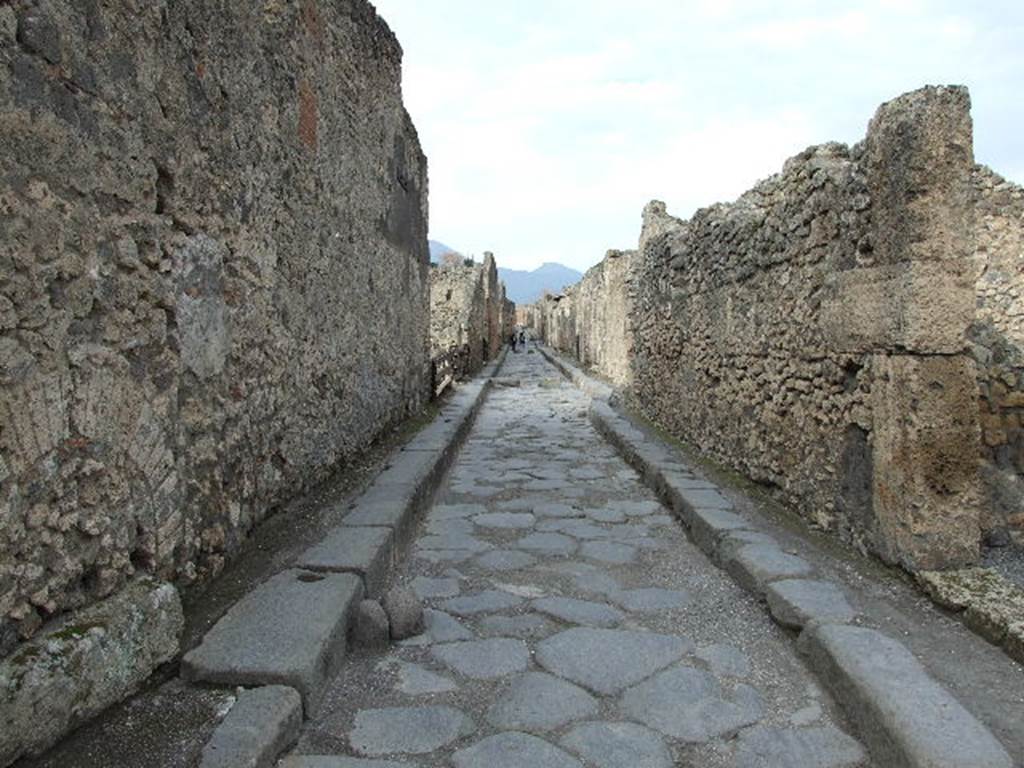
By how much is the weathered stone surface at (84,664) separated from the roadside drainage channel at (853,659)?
6.50 ft

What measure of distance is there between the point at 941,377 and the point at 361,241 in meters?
3.76

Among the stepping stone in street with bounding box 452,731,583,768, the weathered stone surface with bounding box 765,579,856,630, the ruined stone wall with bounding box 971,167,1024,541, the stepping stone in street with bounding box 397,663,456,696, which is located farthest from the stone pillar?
the stepping stone in street with bounding box 397,663,456,696

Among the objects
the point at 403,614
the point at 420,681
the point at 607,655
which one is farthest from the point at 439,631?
the point at 607,655

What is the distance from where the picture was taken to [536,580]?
Result: 11.4 feet

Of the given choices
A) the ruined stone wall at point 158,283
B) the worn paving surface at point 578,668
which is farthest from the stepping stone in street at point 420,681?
the ruined stone wall at point 158,283

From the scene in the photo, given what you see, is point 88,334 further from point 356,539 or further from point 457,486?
point 457,486

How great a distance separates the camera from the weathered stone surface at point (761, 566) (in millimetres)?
3090

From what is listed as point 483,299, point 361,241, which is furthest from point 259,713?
point 483,299

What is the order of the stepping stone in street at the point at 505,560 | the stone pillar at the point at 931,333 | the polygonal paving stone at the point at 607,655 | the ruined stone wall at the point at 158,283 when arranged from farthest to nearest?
1. the stepping stone in street at the point at 505,560
2. the stone pillar at the point at 931,333
3. the polygonal paving stone at the point at 607,655
4. the ruined stone wall at the point at 158,283

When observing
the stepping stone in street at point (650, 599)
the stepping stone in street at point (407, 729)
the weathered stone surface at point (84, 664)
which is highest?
the weathered stone surface at point (84, 664)

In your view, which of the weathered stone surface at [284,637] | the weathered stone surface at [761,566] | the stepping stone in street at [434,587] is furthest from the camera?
the stepping stone in street at [434,587]

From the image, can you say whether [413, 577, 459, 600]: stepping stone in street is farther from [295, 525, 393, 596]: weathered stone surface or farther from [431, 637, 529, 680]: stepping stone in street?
[431, 637, 529, 680]: stepping stone in street

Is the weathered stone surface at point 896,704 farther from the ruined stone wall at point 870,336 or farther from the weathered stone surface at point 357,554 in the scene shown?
the weathered stone surface at point 357,554

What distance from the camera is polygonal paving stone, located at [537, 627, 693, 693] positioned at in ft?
8.25
